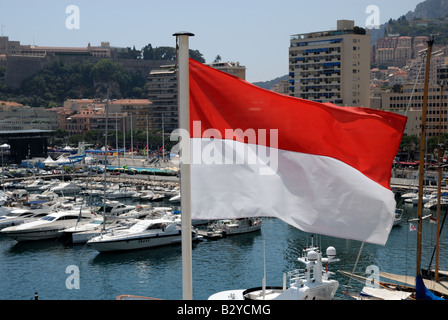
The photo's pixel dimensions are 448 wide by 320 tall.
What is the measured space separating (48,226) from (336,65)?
2919 centimetres

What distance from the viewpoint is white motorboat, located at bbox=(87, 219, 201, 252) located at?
814 inches

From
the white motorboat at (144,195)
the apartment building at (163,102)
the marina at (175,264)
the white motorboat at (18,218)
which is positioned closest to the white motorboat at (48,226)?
the marina at (175,264)

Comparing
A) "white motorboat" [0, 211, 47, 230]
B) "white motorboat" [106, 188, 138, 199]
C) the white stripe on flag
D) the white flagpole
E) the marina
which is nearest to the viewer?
the white flagpole

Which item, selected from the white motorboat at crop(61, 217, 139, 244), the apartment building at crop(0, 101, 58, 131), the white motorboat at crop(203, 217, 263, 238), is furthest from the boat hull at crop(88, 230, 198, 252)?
the apartment building at crop(0, 101, 58, 131)

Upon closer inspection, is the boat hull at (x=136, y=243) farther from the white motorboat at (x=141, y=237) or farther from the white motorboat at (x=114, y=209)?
the white motorboat at (x=114, y=209)

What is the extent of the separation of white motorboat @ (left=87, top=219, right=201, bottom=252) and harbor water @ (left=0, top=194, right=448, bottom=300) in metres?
0.28

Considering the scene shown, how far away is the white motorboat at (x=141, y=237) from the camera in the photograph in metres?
20.7

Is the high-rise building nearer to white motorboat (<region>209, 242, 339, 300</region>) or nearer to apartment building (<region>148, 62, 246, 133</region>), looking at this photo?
apartment building (<region>148, 62, 246, 133</region>)

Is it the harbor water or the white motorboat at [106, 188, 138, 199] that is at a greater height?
the white motorboat at [106, 188, 138, 199]

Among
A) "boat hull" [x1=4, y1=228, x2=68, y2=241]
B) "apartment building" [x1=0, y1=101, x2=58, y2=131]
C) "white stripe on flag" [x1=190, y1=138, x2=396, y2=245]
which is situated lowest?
"boat hull" [x1=4, y1=228, x2=68, y2=241]

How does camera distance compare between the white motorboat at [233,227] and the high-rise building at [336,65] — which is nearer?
the white motorboat at [233,227]

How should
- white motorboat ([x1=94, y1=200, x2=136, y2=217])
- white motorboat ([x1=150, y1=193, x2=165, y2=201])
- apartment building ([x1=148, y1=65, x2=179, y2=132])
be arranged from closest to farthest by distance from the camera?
white motorboat ([x1=94, y1=200, x2=136, y2=217])
white motorboat ([x1=150, y1=193, x2=165, y2=201])
apartment building ([x1=148, y1=65, x2=179, y2=132])

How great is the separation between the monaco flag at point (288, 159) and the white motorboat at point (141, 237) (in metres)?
17.3
